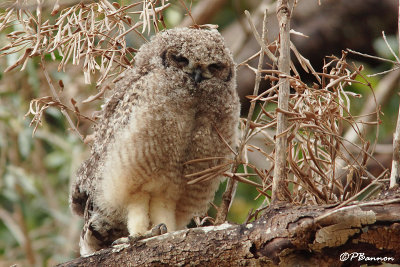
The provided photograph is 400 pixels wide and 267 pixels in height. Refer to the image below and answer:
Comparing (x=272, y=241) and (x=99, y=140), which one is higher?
(x=99, y=140)

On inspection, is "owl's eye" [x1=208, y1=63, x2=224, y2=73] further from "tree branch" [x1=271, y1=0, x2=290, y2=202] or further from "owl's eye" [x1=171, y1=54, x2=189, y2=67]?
"tree branch" [x1=271, y1=0, x2=290, y2=202]

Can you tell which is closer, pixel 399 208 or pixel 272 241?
pixel 399 208

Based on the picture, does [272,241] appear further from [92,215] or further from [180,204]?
[92,215]

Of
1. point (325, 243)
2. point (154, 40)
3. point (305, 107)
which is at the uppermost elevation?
point (154, 40)

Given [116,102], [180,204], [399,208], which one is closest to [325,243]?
[399,208]

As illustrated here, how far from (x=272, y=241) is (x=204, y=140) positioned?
94 centimetres

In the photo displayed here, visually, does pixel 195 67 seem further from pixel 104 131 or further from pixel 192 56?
pixel 104 131

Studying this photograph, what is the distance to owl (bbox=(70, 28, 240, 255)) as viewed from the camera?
279 centimetres

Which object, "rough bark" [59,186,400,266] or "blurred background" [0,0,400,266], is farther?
"blurred background" [0,0,400,266]

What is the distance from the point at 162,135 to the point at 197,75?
37 cm

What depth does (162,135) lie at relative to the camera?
9.06 feet

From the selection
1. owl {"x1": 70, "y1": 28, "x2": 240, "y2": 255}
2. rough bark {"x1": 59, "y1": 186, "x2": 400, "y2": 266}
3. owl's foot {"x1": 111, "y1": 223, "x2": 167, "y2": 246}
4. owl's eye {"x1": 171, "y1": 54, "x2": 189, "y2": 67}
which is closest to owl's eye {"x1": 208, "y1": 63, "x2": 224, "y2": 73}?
owl {"x1": 70, "y1": 28, "x2": 240, "y2": 255}

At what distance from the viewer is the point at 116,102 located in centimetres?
304

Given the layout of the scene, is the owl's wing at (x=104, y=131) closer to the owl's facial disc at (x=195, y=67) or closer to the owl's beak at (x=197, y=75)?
the owl's facial disc at (x=195, y=67)
